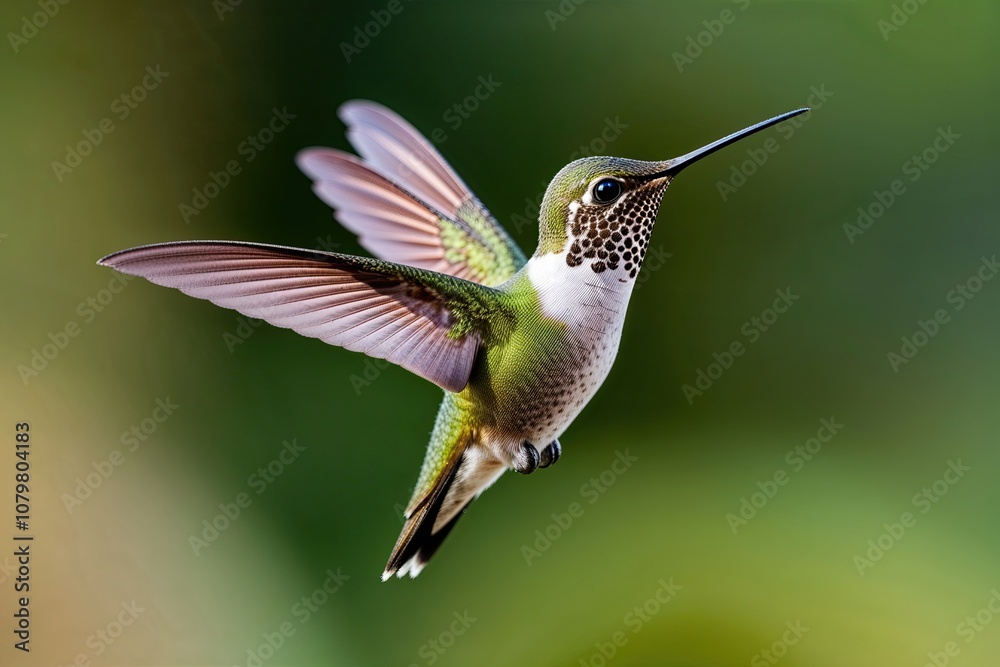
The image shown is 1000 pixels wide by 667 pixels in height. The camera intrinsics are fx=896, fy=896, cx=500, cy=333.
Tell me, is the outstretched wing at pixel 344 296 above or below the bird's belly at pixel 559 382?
above

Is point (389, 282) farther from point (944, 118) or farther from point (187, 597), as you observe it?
point (944, 118)

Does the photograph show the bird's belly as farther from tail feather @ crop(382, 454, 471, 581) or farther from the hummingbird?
tail feather @ crop(382, 454, 471, 581)

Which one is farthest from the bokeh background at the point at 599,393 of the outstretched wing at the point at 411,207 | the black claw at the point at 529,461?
the black claw at the point at 529,461

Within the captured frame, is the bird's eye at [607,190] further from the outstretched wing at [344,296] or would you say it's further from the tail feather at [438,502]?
the tail feather at [438,502]

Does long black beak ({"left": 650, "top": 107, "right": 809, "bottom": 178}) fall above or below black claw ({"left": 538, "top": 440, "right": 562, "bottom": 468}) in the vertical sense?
above

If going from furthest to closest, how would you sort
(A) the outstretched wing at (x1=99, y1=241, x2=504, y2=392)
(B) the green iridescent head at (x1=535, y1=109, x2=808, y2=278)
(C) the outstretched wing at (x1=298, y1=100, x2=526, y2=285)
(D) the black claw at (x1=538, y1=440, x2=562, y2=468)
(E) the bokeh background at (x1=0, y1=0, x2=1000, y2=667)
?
(E) the bokeh background at (x1=0, y1=0, x2=1000, y2=667), (C) the outstretched wing at (x1=298, y1=100, x2=526, y2=285), (D) the black claw at (x1=538, y1=440, x2=562, y2=468), (B) the green iridescent head at (x1=535, y1=109, x2=808, y2=278), (A) the outstretched wing at (x1=99, y1=241, x2=504, y2=392)

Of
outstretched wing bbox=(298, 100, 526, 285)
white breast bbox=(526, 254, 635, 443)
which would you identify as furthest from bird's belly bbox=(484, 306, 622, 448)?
outstretched wing bbox=(298, 100, 526, 285)
